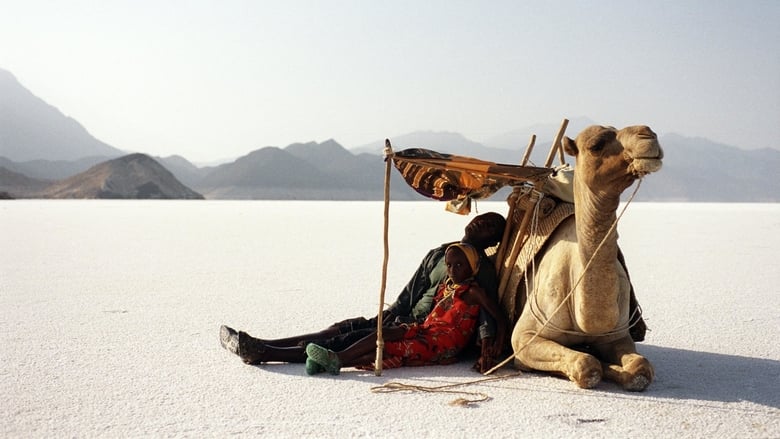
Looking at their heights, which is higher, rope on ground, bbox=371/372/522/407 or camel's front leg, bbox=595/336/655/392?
camel's front leg, bbox=595/336/655/392

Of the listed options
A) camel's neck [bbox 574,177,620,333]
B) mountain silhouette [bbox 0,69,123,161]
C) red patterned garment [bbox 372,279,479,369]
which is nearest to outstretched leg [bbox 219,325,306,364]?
red patterned garment [bbox 372,279,479,369]

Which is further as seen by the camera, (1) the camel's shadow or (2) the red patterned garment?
(2) the red patterned garment

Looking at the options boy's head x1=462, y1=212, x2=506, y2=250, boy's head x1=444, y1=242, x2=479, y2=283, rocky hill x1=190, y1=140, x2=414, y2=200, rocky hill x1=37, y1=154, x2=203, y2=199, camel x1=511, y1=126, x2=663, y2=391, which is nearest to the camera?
camel x1=511, y1=126, x2=663, y2=391

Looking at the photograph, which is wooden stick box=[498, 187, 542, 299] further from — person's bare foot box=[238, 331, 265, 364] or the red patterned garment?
person's bare foot box=[238, 331, 265, 364]

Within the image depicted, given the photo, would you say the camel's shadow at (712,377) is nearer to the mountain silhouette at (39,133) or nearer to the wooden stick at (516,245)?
the wooden stick at (516,245)

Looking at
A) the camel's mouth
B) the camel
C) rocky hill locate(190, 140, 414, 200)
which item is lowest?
the camel

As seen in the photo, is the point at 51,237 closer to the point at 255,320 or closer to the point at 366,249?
the point at 366,249

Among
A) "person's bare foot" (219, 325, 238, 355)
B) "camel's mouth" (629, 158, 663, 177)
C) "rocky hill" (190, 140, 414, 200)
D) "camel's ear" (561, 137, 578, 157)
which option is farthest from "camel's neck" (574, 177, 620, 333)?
"rocky hill" (190, 140, 414, 200)

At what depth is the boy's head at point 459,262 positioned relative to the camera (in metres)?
6.06

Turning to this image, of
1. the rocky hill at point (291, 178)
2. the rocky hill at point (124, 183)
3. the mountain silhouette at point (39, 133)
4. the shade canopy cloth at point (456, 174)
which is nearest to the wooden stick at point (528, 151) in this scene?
the shade canopy cloth at point (456, 174)

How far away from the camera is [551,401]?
512 cm

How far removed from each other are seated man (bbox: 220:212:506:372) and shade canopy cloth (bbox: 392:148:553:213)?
0.28 m

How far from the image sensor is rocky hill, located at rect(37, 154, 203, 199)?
67562 millimetres

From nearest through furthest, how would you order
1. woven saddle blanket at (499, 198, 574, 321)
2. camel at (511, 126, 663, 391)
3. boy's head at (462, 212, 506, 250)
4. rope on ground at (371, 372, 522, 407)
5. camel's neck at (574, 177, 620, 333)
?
1. camel at (511, 126, 663, 391)
2. camel's neck at (574, 177, 620, 333)
3. rope on ground at (371, 372, 522, 407)
4. woven saddle blanket at (499, 198, 574, 321)
5. boy's head at (462, 212, 506, 250)
